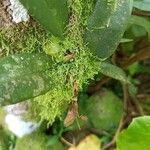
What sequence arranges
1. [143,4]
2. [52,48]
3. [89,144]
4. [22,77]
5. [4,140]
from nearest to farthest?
[22,77] < [52,48] < [143,4] < [4,140] < [89,144]

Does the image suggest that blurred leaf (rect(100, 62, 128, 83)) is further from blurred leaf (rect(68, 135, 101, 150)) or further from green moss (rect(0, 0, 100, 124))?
blurred leaf (rect(68, 135, 101, 150))

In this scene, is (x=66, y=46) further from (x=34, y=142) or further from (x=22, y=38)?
(x=34, y=142)

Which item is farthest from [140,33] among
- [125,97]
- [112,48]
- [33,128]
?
[112,48]

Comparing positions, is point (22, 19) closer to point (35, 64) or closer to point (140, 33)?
point (35, 64)

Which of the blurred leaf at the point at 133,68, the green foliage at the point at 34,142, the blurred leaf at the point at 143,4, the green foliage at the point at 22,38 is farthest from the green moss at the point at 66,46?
the blurred leaf at the point at 133,68

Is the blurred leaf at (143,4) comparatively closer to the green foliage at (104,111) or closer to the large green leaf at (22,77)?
the large green leaf at (22,77)

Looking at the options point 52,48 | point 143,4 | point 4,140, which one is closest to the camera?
point 52,48

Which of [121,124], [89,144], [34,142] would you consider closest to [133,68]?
[121,124]
